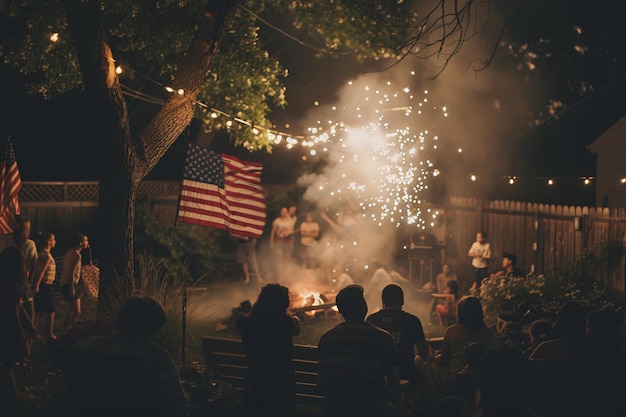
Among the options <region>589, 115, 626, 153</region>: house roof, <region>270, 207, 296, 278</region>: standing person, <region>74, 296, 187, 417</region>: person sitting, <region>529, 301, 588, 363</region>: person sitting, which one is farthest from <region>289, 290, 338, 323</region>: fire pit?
<region>589, 115, 626, 153</region>: house roof

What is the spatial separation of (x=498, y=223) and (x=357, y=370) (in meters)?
13.5

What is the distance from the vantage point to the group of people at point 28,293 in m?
8.20

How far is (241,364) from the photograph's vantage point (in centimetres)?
867

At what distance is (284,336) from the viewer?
6.30 m

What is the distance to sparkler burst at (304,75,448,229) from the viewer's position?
16.6 metres

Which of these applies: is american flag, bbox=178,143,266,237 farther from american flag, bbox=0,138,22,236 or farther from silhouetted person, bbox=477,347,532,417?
silhouetted person, bbox=477,347,532,417

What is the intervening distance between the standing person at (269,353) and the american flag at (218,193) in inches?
161

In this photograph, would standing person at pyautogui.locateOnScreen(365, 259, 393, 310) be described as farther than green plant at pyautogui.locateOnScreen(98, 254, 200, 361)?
Yes

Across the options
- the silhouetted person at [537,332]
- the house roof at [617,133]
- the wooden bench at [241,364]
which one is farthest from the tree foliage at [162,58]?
the house roof at [617,133]

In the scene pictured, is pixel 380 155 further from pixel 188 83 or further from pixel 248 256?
pixel 188 83

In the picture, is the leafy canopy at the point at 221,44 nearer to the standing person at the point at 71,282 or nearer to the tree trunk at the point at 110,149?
the tree trunk at the point at 110,149

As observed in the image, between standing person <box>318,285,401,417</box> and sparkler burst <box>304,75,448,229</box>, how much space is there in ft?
31.2

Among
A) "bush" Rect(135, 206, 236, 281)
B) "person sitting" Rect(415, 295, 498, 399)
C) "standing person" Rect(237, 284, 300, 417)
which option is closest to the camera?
"standing person" Rect(237, 284, 300, 417)

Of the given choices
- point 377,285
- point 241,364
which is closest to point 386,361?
point 241,364
